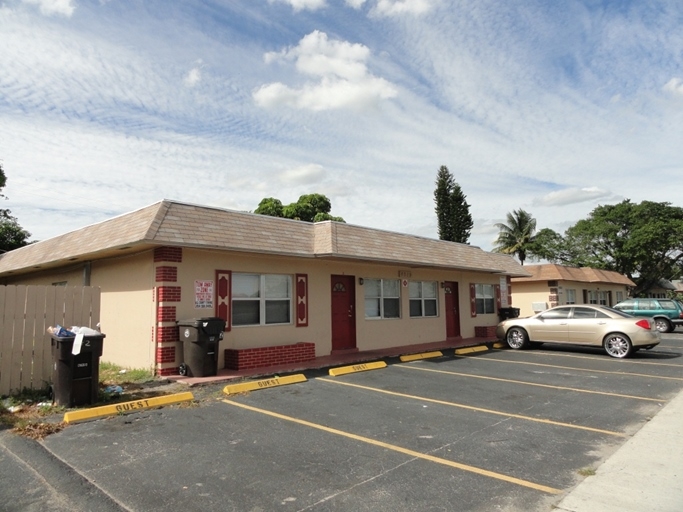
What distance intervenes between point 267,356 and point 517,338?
29.7 feet

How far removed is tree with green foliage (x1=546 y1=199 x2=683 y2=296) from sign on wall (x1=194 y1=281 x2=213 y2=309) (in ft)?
144

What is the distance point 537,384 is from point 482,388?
50.2 inches

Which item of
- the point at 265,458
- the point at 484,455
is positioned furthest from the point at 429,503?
the point at 265,458

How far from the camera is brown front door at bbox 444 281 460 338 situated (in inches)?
723

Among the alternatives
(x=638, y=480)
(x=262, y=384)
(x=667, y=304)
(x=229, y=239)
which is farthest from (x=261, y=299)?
(x=667, y=304)

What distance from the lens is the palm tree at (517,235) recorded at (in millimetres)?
49188

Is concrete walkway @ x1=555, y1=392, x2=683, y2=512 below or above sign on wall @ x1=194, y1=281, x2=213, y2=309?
below

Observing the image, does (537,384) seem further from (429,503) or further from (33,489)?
(33,489)

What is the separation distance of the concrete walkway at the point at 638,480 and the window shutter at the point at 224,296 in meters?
8.22

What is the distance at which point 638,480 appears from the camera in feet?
15.2

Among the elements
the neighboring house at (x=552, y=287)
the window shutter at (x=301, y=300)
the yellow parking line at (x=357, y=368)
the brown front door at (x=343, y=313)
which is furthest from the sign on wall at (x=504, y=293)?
the window shutter at (x=301, y=300)

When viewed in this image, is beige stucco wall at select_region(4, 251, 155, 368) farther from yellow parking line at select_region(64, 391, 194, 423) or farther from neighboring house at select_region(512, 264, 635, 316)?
neighboring house at select_region(512, 264, 635, 316)

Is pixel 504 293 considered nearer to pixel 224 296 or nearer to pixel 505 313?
pixel 505 313

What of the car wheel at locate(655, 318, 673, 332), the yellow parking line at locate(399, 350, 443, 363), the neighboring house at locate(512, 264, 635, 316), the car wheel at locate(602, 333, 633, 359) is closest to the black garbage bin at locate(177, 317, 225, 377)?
the yellow parking line at locate(399, 350, 443, 363)
